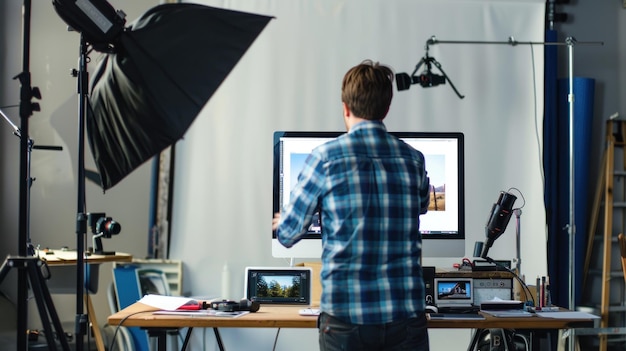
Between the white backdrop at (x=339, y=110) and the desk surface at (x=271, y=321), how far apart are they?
6.22ft

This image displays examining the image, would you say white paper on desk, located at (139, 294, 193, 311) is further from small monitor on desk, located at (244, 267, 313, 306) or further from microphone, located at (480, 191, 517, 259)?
microphone, located at (480, 191, 517, 259)

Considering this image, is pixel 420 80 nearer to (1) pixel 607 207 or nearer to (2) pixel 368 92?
(1) pixel 607 207

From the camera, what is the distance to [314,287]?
9.58ft

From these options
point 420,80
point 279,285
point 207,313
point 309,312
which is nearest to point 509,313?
point 309,312

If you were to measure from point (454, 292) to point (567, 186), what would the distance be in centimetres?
222

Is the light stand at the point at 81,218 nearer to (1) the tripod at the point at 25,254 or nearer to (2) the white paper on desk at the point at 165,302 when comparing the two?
(1) the tripod at the point at 25,254

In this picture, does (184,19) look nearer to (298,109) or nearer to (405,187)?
(405,187)

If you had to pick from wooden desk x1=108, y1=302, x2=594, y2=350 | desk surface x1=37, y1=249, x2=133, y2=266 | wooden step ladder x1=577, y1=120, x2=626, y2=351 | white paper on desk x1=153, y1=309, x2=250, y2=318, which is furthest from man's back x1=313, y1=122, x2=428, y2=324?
wooden step ladder x1=577, y1=120, x2=626, y2=351

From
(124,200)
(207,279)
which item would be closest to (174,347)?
(207,279)

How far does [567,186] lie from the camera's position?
4742 mm

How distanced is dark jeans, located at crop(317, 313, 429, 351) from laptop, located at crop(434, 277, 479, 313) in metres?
0.72

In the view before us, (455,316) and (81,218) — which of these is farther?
(455,316)

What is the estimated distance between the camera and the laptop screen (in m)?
2.82

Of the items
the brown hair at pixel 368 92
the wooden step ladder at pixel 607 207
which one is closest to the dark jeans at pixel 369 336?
the brown hair at pixel 368 92
